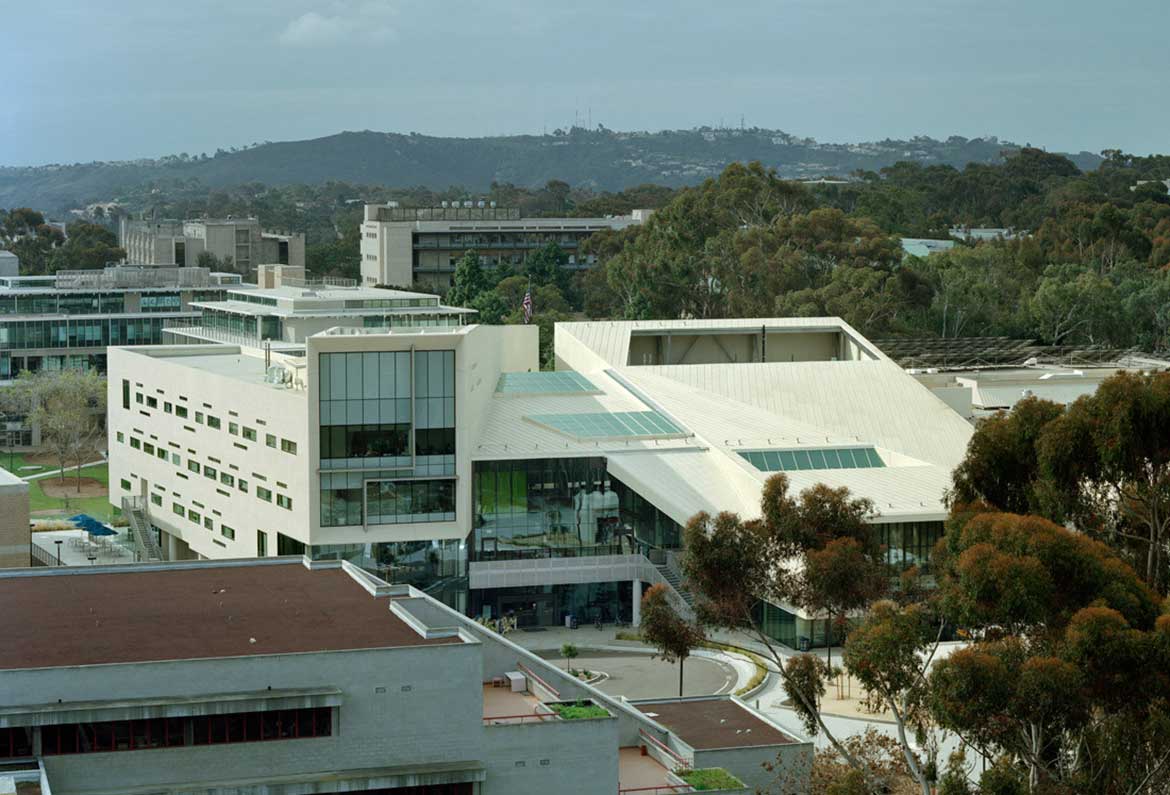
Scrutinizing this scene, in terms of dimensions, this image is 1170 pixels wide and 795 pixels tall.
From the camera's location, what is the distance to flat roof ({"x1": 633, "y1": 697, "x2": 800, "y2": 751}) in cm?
3872

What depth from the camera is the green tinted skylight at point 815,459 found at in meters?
62.3

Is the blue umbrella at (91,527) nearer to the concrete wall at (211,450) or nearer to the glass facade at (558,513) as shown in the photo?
the concrete wall at (211,450)

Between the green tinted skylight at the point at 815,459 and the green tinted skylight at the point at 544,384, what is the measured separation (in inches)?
354

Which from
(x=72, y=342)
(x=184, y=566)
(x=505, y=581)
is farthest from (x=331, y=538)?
(x=72, y=342)

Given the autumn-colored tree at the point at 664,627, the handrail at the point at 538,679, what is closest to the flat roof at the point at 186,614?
the handrail at the point at 538,679

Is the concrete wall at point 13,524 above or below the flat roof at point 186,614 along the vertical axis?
below

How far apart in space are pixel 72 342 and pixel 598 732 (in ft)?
274

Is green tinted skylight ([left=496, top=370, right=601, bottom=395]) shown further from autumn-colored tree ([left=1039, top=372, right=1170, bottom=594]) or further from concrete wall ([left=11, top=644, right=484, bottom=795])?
concrete wall ([left=11, top=644, right=484, bottom=795])

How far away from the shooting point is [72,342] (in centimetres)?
11131

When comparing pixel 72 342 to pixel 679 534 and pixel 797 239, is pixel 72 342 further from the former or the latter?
pixel 679 534

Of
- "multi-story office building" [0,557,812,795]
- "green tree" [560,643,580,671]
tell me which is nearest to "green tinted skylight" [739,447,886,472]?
"green tree" [560,643,580,671]

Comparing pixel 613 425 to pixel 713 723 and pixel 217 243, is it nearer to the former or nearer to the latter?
pixel 713 723

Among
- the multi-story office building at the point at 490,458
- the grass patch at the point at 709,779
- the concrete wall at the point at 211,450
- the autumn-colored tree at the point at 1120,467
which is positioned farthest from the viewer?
the concrete wall at the point at 211,450

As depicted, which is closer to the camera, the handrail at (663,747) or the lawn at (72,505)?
the handrail at (663,747)
